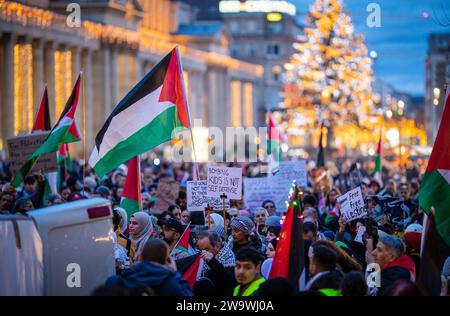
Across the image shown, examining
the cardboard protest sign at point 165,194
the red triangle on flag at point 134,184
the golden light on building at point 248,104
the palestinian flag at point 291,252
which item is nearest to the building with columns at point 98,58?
the golden light on building at point 248,104

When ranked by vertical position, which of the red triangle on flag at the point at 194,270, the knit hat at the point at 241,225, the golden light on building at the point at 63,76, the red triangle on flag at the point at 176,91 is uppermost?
the golden light on building at the point at 63,76

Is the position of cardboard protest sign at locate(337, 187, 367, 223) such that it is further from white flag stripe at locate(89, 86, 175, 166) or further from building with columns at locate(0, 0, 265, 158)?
building with columns at locate(0, 0, 265, 158)

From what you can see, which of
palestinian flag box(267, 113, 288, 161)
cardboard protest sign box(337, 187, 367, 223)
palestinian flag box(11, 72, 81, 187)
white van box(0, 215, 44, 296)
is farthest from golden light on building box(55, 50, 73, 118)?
white van box(0, 215, 44, 296)

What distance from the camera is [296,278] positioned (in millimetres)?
9219

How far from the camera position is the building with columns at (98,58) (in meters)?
56.2

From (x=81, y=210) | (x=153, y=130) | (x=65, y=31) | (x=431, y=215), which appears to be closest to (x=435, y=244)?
(x=431, y=215)

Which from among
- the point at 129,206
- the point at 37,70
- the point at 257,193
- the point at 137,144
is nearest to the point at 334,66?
the point at 37,70

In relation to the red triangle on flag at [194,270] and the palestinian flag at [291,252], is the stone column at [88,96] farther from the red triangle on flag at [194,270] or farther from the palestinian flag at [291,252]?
the palestinian flag at [291,252]

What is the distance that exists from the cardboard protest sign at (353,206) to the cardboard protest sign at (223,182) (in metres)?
1.33

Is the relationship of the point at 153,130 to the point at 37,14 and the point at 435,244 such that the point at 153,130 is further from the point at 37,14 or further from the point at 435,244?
the point at 37,14

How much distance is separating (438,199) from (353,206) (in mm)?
2883

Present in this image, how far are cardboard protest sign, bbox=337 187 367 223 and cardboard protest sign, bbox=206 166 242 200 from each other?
133 centimetres

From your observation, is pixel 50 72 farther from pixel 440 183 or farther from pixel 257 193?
pixel 440 183

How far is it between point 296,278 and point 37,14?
2043 inches
